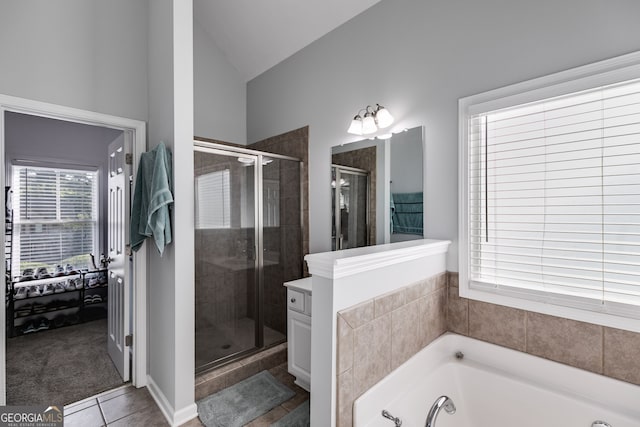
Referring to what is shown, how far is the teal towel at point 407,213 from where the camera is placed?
2072 millimetres

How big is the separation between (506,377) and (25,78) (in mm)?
3448

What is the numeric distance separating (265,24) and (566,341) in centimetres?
340

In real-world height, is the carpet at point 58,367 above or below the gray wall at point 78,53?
below

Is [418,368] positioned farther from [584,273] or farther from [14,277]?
[14,277]

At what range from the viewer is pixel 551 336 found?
1585 mm

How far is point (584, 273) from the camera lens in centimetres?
150

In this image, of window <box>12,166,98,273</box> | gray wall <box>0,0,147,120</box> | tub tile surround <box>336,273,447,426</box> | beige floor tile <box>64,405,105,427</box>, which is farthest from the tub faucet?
window <box>12,166,98,273</box>

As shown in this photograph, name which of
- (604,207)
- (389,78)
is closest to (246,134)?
(389,78)

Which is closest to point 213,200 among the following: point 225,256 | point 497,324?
point 225,256

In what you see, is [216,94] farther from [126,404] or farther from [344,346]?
[344,346]

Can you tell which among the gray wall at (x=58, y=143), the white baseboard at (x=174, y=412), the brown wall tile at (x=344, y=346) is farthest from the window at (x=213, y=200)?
the gray wall at (x=58, y=143)

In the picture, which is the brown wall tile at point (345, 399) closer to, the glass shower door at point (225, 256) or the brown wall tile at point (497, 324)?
the brown wall tile at point (497, 324)

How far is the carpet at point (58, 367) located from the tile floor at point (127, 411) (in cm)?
14

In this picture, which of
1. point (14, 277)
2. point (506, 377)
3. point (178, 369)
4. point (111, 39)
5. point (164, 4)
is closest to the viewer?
point (506, 377)
